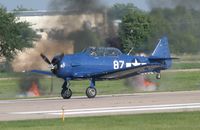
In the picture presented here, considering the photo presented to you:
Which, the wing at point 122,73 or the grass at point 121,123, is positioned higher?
the wing at point 122,73

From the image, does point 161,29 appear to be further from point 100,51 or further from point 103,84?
point 100,51

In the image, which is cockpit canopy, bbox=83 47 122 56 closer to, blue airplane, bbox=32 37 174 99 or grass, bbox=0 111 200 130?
blue airplane, bbox=32 37 174 99

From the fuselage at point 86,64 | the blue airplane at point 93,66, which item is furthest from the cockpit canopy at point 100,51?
the fuselage at point 86,64

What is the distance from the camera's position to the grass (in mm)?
22797

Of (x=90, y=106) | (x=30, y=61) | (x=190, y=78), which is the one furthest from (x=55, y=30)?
(x=90, y=106)

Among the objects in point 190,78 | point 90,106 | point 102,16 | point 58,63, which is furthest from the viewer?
point 190,78

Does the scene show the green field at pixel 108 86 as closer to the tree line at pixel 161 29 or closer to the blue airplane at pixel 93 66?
the tree line at pixel 161 29

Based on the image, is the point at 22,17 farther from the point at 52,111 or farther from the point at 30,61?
the point at 52,111

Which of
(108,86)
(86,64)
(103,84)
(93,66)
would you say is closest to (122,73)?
(93,66)

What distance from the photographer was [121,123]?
23922 mm

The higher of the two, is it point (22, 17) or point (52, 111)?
point (22, 17)

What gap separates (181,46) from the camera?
6272cm

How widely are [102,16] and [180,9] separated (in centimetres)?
627

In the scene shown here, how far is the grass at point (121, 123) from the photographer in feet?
74.8
